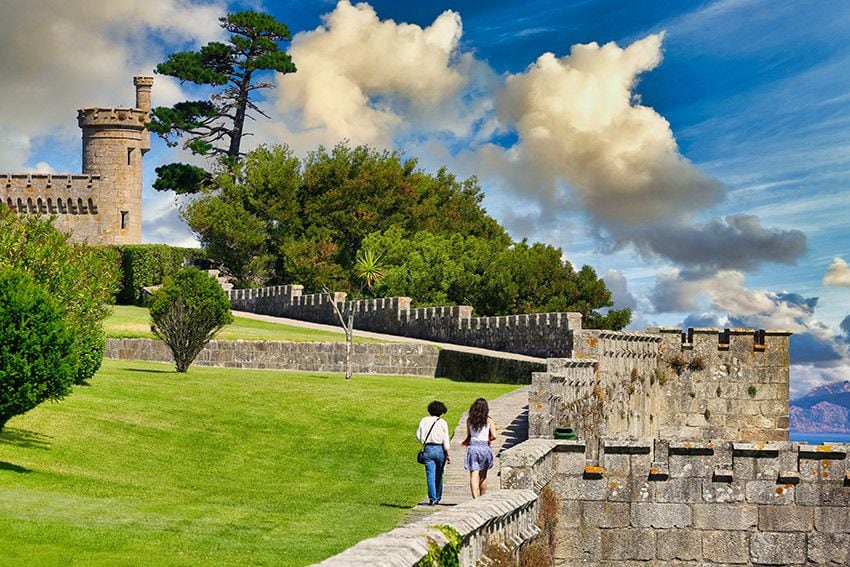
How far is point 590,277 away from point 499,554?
1988 inches

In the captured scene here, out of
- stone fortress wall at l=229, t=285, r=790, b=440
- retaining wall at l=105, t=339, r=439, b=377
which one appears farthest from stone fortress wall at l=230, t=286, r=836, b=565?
retaining wall at l=105, t=339, r=439, b=377

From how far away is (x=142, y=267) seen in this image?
65.9 m

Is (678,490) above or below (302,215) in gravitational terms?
below

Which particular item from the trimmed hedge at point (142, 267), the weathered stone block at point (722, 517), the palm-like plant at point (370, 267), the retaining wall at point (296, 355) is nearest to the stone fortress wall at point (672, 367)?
the retaining wall at point (296, 355)

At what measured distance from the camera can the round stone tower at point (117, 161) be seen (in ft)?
293

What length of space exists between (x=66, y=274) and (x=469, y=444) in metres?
11.5

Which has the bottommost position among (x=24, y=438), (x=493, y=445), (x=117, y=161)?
(x=493, y=445)

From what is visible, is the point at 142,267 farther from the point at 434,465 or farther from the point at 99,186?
the point at 434,465

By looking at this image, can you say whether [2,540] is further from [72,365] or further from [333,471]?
[333,471]

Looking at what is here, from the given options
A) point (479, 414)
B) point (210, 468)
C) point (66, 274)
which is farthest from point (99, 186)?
point (479, 414)

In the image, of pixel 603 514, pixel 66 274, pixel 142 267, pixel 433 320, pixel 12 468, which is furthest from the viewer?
pixel 142 267

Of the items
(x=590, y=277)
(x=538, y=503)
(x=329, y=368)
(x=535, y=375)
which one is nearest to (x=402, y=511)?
(x=538, y=503)

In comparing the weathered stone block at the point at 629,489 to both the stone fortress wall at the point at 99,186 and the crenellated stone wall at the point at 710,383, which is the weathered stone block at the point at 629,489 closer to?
the crenellated stone wall at the point at 710,383

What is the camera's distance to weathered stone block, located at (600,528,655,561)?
19422mm
